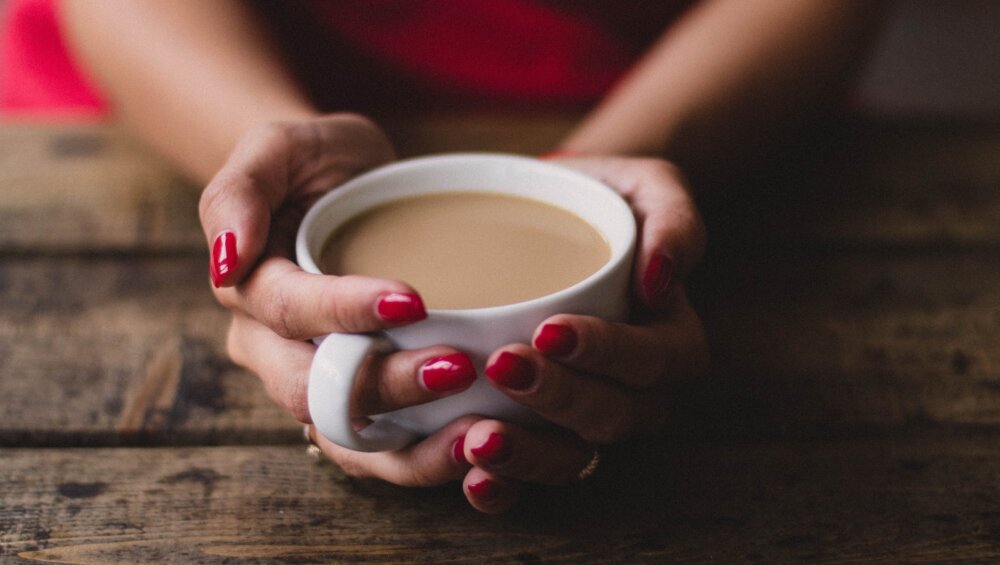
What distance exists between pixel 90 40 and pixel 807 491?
89 cm

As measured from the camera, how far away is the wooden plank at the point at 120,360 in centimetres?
62

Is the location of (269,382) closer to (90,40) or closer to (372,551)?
(372,551)

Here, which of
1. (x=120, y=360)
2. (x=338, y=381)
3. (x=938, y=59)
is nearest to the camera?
(x=338, y=381)

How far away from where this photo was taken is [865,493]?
0.55 metres

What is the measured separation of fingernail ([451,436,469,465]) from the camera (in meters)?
0.49

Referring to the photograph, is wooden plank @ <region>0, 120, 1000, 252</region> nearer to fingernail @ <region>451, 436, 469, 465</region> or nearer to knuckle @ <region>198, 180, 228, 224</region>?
knuckle @ <region>198, 180, 228, 224</region>

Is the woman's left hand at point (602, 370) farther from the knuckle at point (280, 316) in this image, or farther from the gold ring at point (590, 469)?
the knuckle at point (280, 316)

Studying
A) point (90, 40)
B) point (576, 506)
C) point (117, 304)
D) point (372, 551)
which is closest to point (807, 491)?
point (576, 506)

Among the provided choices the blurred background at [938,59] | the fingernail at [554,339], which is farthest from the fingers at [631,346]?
the blurred background at [938,59]

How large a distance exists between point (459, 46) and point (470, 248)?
26.0 inches

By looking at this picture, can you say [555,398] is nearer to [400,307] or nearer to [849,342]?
[400,307]

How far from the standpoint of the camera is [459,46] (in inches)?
46.1

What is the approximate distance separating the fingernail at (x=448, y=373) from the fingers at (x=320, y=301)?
0.03m

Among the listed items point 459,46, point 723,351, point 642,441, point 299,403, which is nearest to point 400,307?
point 299,403
